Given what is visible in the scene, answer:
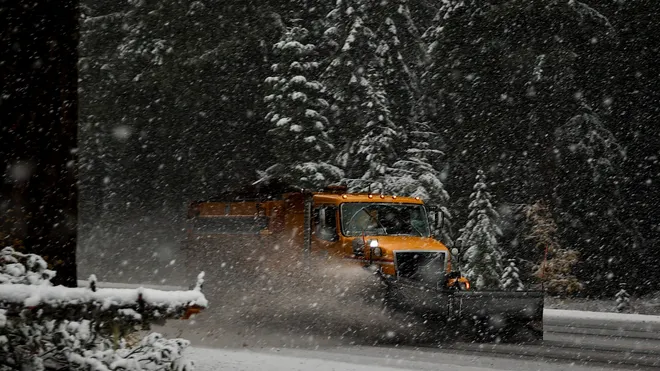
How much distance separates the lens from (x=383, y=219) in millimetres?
13867

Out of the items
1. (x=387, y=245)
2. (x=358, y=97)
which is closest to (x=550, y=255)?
(x=358, y=97)

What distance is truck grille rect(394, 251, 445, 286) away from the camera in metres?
12.7

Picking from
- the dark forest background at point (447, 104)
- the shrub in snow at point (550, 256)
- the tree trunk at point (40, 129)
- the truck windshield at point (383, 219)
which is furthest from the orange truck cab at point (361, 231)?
the dark forest background at point (447, 104)

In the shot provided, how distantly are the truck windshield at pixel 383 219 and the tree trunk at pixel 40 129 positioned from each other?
25.4 feet

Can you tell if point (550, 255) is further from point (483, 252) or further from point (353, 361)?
point (353, 361)

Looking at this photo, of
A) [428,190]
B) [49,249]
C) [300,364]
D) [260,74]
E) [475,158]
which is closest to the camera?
[49,249]

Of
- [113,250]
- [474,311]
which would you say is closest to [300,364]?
[474,311]

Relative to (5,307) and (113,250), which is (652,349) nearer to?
(5,307)

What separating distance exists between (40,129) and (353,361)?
5.38 m

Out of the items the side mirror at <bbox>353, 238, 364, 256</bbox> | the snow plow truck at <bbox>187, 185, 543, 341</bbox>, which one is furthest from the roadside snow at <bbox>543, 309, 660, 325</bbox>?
the side mirror at <bbox>353, 238, 364, 256</bbox>

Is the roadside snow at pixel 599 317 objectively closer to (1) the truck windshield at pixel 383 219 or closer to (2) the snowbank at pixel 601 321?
(2) the snowbank at pixel 601 321

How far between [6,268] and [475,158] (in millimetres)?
24352

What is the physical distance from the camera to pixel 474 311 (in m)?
11.8

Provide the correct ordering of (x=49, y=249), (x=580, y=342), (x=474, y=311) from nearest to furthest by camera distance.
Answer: (x=49, y=249), (x=474, y=311), (x=580, y=342)
